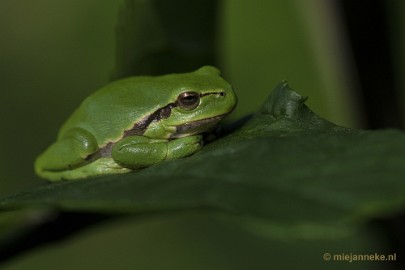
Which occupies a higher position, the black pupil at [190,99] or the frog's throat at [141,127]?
the black pupil at [190,99]

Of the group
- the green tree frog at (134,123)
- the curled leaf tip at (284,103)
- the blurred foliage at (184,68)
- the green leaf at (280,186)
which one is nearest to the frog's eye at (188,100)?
the green tree frog at (134,123)

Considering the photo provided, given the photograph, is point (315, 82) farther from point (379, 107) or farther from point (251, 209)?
point (251, 209)

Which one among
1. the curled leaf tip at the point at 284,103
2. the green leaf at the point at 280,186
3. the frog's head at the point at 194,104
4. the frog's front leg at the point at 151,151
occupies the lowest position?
the frog's front leg at the point at 151,151

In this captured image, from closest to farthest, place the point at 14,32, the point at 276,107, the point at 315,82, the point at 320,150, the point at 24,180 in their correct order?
the point at 320,150 < the point at 276,107 < the point at 315,82 < the point at 14,32 < the point at 24,180

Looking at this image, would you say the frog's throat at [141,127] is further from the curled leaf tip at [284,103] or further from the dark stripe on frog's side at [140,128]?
the curled leaf tip at [284,103]

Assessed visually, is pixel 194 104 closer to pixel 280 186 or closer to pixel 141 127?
pixel 141 127

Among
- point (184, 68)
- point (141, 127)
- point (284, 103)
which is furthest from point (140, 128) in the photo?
point (284, 103)

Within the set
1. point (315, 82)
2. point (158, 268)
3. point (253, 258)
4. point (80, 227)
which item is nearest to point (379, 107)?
point (315, 82)
